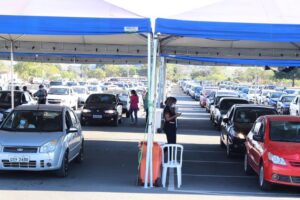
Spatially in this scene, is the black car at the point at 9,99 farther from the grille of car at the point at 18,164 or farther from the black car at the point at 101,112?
the grille of car at the point at 18,164

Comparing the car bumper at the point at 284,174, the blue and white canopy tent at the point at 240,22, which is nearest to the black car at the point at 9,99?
the blue and white canopy tent at the point at 240,22

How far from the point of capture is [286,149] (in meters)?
10.7

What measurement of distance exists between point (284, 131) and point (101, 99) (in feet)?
51.9

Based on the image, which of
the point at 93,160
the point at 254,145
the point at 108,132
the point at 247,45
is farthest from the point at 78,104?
the point at 254,145

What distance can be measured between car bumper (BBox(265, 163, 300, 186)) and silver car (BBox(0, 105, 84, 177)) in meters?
4.39

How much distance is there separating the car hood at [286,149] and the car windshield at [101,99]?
1605cm

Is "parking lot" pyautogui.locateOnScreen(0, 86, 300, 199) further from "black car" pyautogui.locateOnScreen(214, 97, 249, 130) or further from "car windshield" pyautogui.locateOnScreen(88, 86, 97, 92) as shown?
"car windshield" pyautogui.locateOnScreen(88, 86, 97, 92)

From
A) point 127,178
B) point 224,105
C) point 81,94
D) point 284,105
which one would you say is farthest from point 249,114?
point 81,94

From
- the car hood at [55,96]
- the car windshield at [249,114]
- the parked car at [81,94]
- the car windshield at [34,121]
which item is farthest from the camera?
the parked car at [81,94]

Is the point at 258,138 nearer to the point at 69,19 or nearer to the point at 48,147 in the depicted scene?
the point at 48,147

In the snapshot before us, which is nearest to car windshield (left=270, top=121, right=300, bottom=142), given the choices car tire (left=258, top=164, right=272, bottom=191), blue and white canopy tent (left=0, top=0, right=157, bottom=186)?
car tire (left=258, top=164, right=272, bottom=191)

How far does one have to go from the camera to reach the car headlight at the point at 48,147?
11.2 m

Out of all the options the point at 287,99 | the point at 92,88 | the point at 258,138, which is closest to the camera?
the point at 258,138

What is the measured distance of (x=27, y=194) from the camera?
10.0 meters
